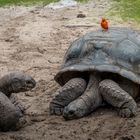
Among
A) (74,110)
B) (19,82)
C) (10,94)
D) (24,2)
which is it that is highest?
(19,82)

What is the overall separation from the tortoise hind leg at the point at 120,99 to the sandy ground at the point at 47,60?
0.08 metres

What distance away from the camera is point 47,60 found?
281 inches

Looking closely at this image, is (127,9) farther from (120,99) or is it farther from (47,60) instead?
(120,99)

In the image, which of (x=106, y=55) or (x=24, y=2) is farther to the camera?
(x=24, y=2)

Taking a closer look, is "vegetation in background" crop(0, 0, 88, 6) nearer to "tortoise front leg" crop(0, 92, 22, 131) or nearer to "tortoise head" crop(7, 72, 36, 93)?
"tortoise head" crop(7, 72, 36, 93)

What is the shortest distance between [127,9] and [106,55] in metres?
4.61

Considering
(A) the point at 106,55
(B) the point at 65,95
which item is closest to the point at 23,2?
(A) the point at 106,55

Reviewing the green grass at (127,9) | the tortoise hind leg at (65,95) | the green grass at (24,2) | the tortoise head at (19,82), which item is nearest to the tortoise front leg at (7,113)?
the tortoise head at (19,82)

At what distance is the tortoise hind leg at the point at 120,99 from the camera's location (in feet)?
17.0

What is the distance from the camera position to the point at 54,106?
532 centimetres

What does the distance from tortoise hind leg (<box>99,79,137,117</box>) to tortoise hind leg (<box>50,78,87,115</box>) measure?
0.78 ft

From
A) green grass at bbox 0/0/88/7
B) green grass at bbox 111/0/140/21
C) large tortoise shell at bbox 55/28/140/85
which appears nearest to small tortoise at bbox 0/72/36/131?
large tortoise shell at bbox 55/28/140/85

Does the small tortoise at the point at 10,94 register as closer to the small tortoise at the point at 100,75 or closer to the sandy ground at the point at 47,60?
the sandy ground at the point at 47,60

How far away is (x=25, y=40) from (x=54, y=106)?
2973 mm
